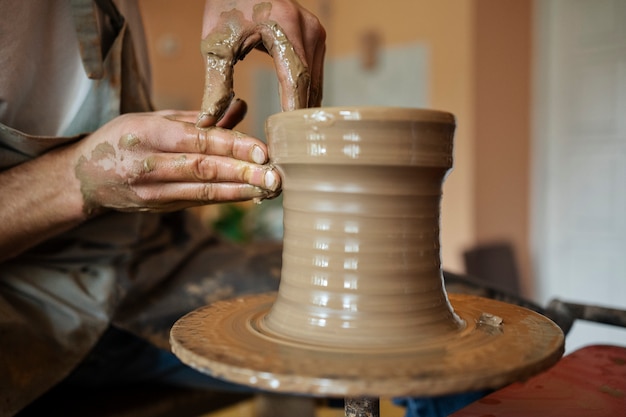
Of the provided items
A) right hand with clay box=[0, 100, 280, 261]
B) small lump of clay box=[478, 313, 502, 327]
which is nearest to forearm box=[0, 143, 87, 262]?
right hand with clay box=[0, 100, 280, 261]

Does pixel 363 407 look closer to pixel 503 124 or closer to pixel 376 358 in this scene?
pixel 376 358

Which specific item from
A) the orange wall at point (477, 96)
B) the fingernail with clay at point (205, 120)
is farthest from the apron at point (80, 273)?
the orange wall at point (477, 96)

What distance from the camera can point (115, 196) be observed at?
3.35 feet

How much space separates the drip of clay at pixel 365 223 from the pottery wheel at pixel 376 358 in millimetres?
38

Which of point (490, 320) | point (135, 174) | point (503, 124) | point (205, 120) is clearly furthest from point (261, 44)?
point (503, 124)

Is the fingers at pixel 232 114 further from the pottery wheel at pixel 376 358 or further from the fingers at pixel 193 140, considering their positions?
the pottery wheel at pixel 376 358

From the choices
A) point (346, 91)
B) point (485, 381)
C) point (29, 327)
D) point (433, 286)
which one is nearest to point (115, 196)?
point (29, 327)

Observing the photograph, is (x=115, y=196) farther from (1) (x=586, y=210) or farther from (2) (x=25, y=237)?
(1) (x=586, y=210)

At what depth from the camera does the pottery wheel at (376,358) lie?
1.86ft

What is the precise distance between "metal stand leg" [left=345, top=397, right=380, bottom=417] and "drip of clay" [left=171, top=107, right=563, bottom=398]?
107 mm

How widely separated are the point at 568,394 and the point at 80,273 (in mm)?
1024

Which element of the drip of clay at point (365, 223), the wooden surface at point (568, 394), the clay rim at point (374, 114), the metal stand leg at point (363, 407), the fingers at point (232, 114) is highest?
the fingers at point (232, 114)

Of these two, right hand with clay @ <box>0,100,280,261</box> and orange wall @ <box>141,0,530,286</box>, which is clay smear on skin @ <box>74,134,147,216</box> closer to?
right hand with clay @ <box>0,100,280,261</box>

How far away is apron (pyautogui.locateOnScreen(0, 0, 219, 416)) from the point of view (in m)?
1.10
